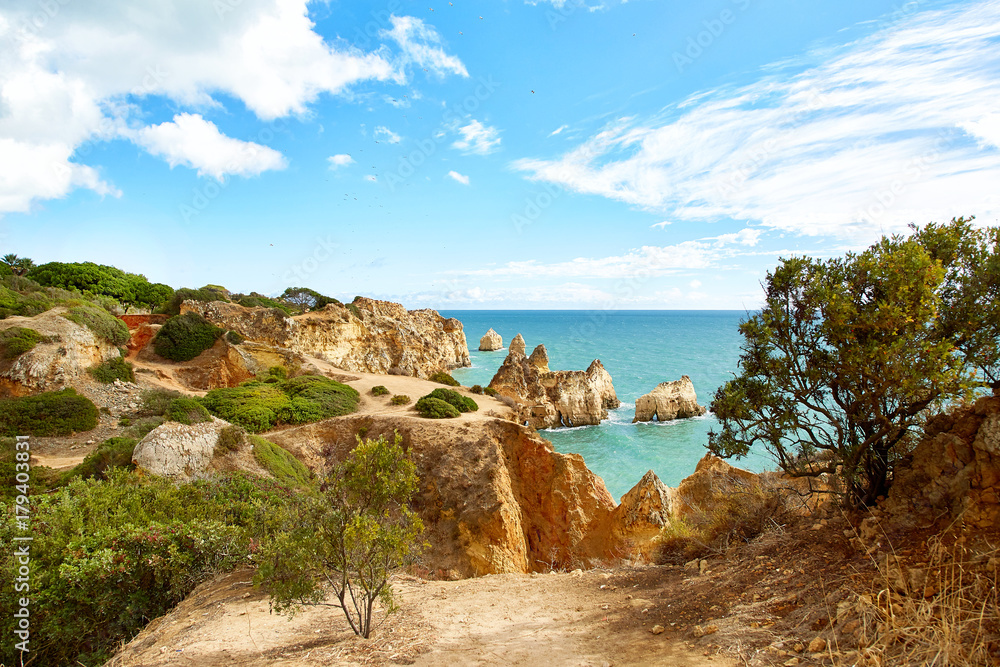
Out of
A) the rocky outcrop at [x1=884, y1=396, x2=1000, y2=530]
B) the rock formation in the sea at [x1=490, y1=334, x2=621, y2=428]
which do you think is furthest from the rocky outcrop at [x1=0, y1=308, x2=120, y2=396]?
the rocky outcrop at [x1=884, y1=396, x2=1000, y2=530]

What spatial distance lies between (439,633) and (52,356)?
73.2ft

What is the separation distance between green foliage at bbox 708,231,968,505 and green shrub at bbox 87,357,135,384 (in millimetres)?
24796

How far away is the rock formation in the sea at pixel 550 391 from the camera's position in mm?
38969

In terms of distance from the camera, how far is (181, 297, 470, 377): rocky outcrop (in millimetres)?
31750

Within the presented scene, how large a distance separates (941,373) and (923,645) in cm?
275

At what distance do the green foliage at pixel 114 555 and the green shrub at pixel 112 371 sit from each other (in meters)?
13.0

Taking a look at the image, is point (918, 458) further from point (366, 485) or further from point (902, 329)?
point (366, 485)

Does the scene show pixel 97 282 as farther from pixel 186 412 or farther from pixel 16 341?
pixel 186 412

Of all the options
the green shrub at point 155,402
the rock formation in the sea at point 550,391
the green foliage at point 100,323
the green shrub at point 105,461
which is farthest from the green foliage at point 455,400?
the green foliage at point 100,323

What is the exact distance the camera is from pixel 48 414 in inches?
669

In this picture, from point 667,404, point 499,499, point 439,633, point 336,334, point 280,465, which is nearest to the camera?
point 439,633

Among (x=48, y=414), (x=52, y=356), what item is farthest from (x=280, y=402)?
(x=52, y=356)

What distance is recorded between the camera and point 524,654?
581 centimetres

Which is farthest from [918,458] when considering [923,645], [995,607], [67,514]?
[67,514]
